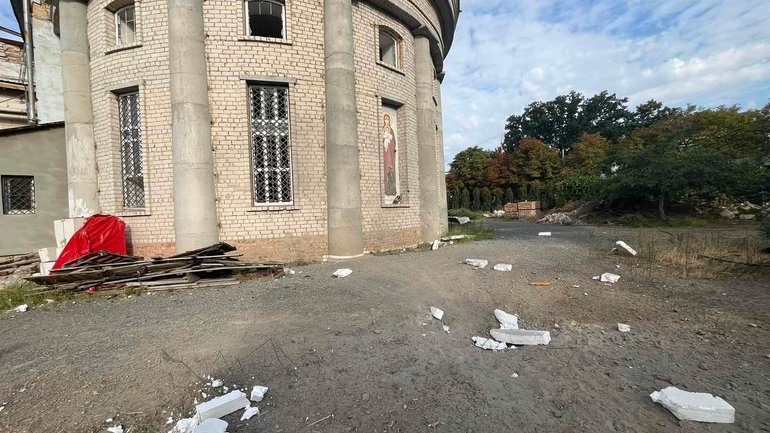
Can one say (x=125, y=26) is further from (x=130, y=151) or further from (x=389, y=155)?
(x=389, y=155)

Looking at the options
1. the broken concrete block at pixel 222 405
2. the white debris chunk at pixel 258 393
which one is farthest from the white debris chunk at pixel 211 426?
the white debris chunk at pixel 258 393

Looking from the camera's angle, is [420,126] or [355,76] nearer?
[355,76]

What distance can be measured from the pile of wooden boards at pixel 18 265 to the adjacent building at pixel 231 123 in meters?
1.98

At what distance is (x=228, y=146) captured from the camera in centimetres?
783

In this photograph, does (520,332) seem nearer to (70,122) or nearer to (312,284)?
(312,284)

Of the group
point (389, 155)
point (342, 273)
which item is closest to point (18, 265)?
point (342, 273)

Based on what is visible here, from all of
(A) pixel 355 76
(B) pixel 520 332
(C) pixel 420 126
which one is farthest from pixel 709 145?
(B) pixel 520 332

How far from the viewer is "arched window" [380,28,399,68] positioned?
35.1ft

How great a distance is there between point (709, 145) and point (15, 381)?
30015 millimetres

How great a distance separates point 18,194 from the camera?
9.34m

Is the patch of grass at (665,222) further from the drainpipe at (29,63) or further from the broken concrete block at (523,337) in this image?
the drainpipe at (29,63)

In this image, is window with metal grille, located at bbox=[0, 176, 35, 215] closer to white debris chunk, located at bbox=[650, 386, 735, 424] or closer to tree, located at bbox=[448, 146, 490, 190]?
white debris chunk, located at bbox=[650, 386, 735, 424]

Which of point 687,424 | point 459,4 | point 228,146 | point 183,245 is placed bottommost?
point 687,424

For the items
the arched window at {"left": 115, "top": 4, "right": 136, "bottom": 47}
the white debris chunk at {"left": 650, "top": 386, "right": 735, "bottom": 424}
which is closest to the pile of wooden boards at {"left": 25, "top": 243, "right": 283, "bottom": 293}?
the arched window at {"left": 115, "top": 4, "right": 136, "bottom": 47}
